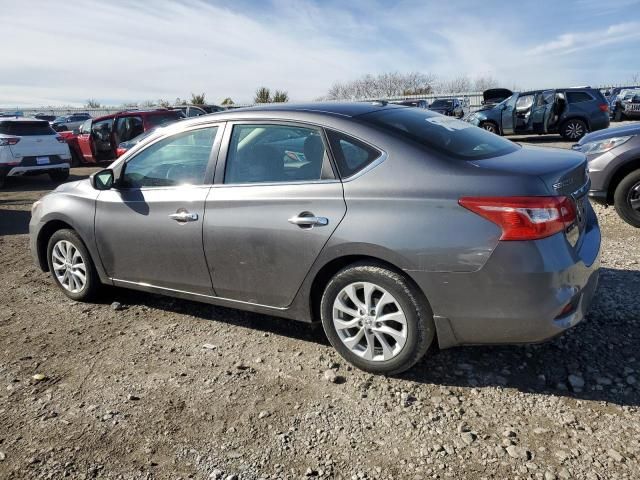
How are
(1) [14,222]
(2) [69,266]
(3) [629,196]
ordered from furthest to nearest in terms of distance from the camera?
1. (1) [14,222]
2. (3) [629,196]
3. (2) [69,266]

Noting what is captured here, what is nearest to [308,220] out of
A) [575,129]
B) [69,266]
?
[69,266]

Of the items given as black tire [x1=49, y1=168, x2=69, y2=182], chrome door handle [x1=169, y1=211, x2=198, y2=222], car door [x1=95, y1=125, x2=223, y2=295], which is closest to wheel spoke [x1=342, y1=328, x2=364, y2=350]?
car door [x1=95, y1=125, x2=223, y2=295]

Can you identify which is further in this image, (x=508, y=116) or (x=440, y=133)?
(x=508, y=116)

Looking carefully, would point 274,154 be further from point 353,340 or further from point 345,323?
point 353,340

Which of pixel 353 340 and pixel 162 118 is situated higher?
pixel 162 118

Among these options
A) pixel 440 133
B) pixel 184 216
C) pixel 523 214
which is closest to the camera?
pixel 523 214

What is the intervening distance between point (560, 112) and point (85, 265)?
15.0m

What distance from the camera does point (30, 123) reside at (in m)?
11.9

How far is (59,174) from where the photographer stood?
1263 centimetres

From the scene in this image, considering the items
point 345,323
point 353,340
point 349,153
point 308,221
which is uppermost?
point 349,153

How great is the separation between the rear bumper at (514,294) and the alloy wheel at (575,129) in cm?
1456

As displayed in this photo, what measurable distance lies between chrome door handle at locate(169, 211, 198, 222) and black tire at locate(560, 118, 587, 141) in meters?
15.0

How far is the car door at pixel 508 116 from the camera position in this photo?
1630cm

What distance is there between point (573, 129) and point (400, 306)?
49.5ft
